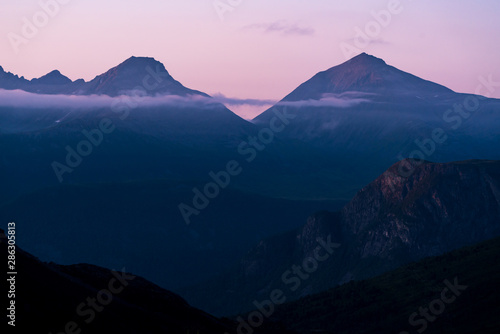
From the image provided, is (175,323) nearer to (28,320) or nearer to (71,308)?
(71,308)

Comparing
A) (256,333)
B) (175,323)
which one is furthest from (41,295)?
(256,333)

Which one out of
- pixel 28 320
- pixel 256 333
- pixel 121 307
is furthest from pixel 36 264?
pixel 256 333

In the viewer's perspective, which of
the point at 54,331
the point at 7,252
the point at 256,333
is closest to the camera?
the point at 54,331

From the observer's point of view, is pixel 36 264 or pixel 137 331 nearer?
pixel 137 331

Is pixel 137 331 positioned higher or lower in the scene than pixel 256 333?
higher

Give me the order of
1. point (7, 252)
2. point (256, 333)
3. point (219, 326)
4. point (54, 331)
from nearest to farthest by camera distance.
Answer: point (54, 331)
point (7, 252)
point (219, 326)
point (256, 333)

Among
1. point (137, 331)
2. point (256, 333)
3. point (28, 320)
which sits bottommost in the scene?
point (256, 333)
